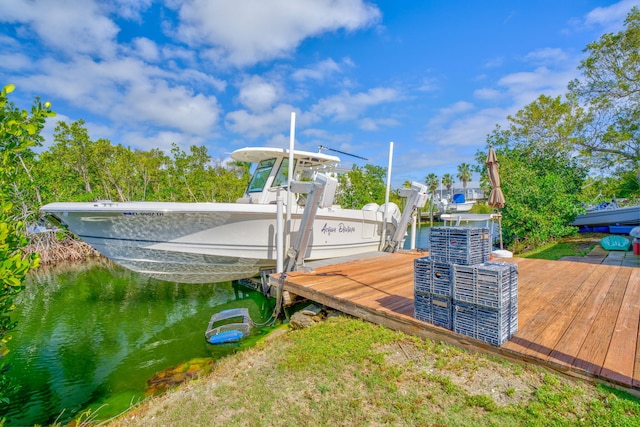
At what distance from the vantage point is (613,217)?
1316 centimetres

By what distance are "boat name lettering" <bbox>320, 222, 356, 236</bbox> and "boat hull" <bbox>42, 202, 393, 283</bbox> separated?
0.64 ft

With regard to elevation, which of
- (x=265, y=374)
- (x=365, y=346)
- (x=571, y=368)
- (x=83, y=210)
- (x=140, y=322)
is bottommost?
(x=140, y=322)

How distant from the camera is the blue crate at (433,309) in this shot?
→ 294 centimetres

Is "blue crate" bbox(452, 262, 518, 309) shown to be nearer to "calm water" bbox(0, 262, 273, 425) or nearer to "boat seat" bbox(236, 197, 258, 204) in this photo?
"calm water" bbox(0, 262, 273, 425)

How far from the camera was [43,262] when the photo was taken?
13.1m

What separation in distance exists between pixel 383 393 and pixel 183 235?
4.84 meters

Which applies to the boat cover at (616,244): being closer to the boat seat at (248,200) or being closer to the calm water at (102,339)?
the calm water at (102,339)

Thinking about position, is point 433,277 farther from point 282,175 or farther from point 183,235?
point 282,175

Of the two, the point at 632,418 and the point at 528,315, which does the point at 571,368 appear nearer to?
the point at 632,418

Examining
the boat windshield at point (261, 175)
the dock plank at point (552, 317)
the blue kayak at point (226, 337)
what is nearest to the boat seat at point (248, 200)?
the boat windshield at point (261, 175)

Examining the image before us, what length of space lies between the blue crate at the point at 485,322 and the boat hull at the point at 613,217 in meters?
14.6

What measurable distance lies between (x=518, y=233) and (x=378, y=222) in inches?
200

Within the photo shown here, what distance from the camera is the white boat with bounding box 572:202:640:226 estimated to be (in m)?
12.3

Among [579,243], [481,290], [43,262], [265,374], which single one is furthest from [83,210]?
[579,243]
